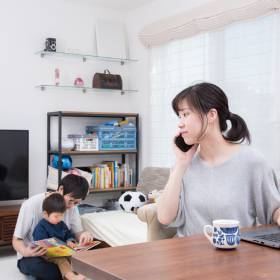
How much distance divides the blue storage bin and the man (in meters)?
1.69

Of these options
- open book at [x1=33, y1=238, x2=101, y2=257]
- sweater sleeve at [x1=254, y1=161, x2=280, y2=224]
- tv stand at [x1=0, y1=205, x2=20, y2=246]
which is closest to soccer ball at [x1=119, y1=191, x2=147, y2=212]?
tv stand at [x1=0, y1=205, x2=20, y2=246]

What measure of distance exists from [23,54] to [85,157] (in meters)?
1.25

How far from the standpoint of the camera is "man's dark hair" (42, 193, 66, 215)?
309 centimetres

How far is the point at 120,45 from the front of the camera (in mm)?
5234

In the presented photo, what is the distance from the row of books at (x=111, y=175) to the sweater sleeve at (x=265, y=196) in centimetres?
321

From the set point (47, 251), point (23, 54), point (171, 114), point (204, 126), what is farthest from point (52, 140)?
point (204, 126)

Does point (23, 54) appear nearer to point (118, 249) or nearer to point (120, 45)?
point (120, 45)

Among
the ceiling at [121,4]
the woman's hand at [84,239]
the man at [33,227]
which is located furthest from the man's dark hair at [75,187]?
the ceiling at [121,4]

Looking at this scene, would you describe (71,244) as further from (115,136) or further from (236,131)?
(115,136)

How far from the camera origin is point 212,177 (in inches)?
71.4

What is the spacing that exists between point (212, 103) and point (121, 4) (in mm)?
3574

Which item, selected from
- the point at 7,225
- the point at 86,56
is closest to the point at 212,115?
the point at 7,225

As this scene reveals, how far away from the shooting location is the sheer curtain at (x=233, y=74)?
3.69 m

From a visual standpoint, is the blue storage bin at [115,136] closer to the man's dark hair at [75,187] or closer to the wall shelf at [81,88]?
the wall shelf at [81,88]
